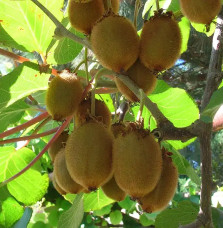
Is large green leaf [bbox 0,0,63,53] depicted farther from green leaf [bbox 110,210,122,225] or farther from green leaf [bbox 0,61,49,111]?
green leaf [bbox 110,210,122,225]

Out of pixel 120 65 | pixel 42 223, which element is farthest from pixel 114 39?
pixel 42 223

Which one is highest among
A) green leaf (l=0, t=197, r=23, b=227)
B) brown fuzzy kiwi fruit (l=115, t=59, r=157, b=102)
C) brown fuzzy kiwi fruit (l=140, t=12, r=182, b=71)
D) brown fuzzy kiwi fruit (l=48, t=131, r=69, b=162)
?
brown fuzzy kiwi fruit (l=140, t=12, r=182, b=71)

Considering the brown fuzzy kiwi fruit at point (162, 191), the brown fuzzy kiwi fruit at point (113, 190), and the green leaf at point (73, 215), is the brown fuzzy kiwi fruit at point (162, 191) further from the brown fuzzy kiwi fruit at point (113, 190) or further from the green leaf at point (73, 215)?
the green leaf at point (73, 215)

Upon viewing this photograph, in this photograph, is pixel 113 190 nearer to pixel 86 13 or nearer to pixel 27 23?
pixel 86 13

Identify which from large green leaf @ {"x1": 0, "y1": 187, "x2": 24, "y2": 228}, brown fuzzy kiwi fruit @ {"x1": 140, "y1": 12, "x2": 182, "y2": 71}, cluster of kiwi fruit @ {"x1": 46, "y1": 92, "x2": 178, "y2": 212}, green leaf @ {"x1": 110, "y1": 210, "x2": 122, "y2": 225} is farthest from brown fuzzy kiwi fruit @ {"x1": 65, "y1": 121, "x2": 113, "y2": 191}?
green leaf @ {"x1": 110, "y1": 210, "x2": 122, "y2": 225}

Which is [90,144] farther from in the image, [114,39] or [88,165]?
[114,39]

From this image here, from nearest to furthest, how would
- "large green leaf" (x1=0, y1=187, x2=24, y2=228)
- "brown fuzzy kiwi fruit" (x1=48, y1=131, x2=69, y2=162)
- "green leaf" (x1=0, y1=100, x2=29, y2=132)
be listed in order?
"brown fuzzy kiwi fruit" (x1=48, y1=131, x2=69, y2=162) < "green leaf" (x1=0, y1=100, x2=29, y2=132) < "large green leaf" (x1=0, y1=187, x2=24, y2=228)
